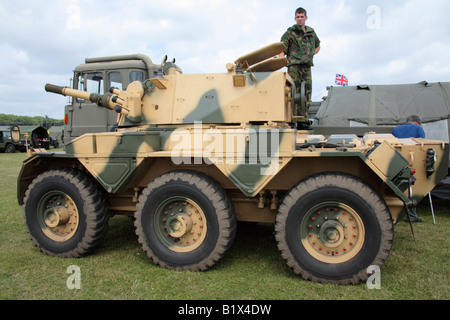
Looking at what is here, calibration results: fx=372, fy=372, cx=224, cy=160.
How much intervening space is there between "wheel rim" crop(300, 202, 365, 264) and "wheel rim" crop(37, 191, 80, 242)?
288cm

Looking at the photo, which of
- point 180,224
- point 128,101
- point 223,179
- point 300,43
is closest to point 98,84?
point 128,101

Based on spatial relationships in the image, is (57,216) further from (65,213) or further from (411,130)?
(411,130)

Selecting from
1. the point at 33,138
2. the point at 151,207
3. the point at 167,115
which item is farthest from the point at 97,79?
the point at 33,138

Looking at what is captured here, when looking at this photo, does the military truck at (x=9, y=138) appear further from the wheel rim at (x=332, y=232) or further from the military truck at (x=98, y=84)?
the wheel rim at (x=332, y=232)

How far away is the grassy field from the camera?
3.69 m

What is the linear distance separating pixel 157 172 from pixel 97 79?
21.4 ft

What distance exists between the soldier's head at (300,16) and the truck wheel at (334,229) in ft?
12.5

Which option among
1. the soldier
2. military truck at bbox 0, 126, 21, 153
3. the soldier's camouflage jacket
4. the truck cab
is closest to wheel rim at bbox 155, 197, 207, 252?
the soldier

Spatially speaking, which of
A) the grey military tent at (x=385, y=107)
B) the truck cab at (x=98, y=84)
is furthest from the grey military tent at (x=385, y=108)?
the truck cab at (x=98, y=84)

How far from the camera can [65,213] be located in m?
4.76

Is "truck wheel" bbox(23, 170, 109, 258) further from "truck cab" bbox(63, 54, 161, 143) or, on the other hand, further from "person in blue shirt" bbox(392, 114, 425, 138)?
"truck cab" bbox(63, 54, 161, 143)

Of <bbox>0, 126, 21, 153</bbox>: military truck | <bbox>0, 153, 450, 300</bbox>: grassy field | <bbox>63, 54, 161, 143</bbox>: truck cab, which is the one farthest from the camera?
<bbox>0, 126, 21, 153</bbox>: military truck

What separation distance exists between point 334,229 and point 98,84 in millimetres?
8378
